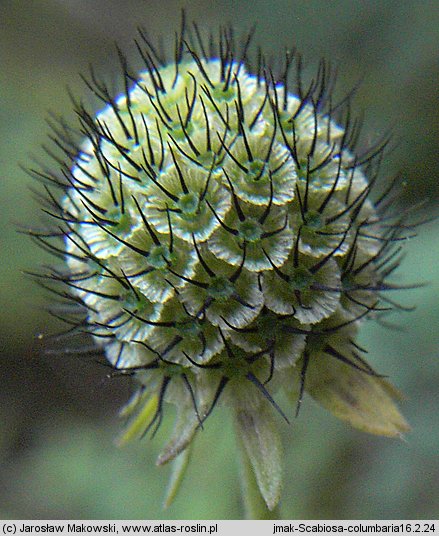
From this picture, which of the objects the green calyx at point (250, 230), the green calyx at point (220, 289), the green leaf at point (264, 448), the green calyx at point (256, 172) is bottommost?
the green leaf at point (264, 448)

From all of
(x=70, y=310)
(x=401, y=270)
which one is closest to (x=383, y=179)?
(x=401, y=270)

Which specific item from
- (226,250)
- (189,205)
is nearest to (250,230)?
(226,250)

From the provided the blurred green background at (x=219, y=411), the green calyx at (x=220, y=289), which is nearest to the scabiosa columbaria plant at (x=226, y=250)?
the green calyx at (x=220, y=289)

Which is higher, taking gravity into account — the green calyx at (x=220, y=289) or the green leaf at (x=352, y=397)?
the green calyx at (x=220, y=289)

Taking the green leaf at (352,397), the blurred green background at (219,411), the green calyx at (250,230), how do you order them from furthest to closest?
1. the blurred green background at (219,411)
2. the green leaf at (352,397)
3. the green calyx at (250,230)

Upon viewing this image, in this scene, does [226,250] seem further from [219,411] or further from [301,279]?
[219,411]

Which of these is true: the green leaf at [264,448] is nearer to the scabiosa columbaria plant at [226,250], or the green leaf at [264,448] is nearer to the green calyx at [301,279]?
the scabiosa columbaria plant at [226,250]
